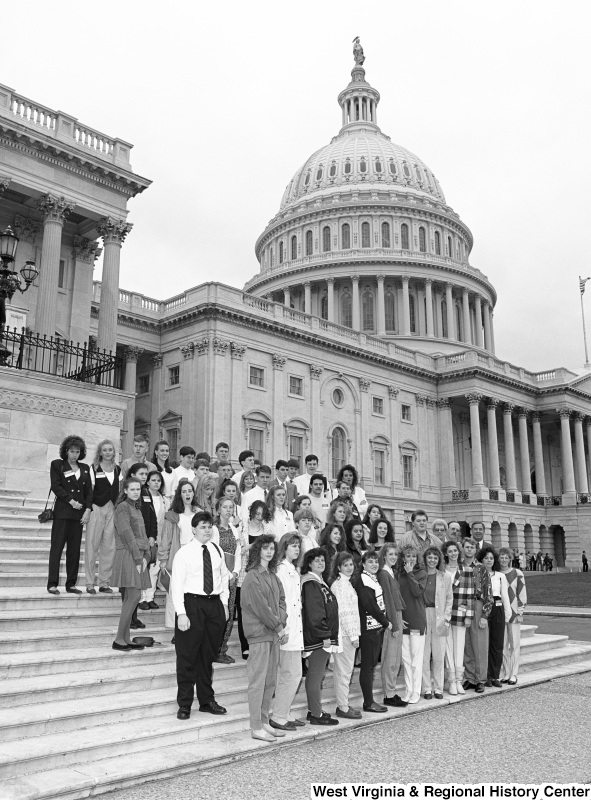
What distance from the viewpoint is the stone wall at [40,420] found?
19328mm

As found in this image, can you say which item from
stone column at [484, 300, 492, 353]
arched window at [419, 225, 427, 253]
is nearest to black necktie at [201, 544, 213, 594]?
arched window at [419, 225, 427, 253]

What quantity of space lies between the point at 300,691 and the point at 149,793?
354cm

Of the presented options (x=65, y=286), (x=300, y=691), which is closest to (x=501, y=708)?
(x=300, y=691)

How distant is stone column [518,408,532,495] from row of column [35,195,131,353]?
154 ft

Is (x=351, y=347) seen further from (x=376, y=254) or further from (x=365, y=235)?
(x=365, y=235)

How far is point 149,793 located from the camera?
628 cm

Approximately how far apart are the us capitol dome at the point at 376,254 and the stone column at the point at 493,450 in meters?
12.2

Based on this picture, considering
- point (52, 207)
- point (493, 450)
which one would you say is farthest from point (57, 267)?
point (493, 450)

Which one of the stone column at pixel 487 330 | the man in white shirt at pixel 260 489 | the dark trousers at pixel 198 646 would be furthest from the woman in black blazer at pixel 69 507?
the stone column at pixel 487 330

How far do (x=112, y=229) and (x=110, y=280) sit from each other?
6.55ft

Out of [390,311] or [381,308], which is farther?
[390,311]

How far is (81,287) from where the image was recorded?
27734 mm

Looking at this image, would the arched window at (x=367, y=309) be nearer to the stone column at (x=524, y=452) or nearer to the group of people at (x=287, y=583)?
the stone column at (x=524, y=452)

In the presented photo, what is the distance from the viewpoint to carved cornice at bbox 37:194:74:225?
82.9ft
